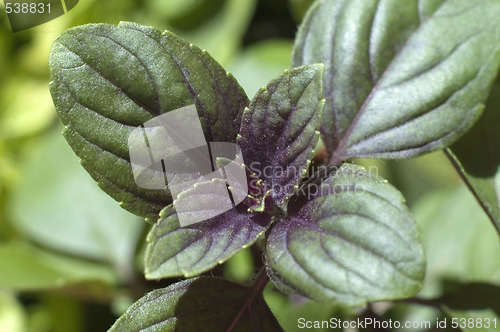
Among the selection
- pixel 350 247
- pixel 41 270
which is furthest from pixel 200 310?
pixel 41 270

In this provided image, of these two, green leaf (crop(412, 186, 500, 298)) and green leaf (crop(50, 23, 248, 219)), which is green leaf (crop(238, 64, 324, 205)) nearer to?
green leaf (crop(50, 23, 248, 219))

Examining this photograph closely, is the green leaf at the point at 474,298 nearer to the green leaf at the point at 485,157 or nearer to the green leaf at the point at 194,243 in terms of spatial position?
the green leaf at the point at 485,157

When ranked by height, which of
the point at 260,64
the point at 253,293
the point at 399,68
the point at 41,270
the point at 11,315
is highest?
the point at 399,68

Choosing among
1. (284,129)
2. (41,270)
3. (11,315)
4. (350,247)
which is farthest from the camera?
(11,315)

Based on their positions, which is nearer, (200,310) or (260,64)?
(200,310)

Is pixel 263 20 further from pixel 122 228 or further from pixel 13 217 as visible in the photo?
pixel 13 217

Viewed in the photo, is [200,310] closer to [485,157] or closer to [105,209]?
[485,157]

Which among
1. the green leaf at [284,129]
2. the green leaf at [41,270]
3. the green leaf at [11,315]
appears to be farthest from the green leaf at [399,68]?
the green leaf at [11,315]
